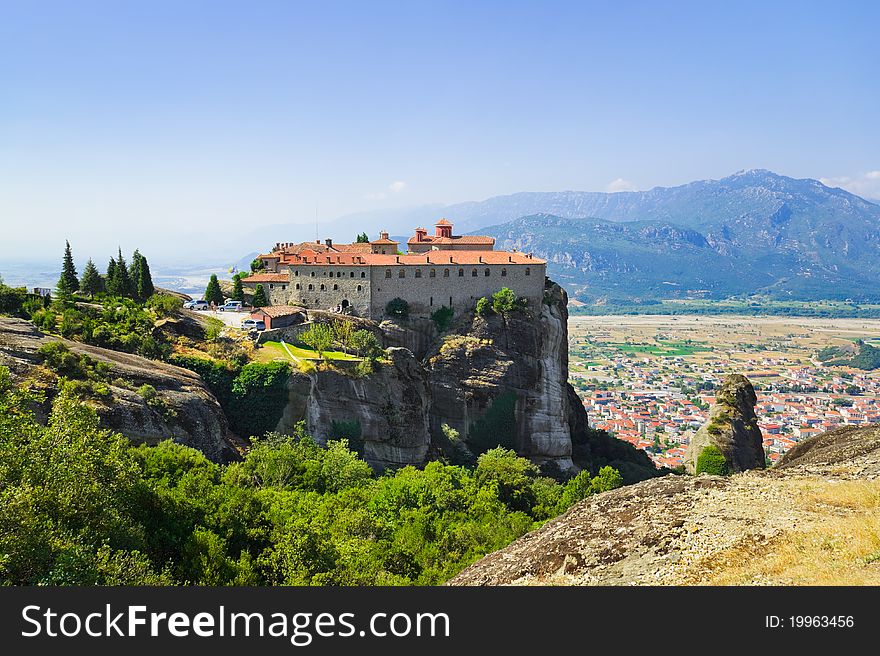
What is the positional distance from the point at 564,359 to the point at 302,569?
56.4 metres

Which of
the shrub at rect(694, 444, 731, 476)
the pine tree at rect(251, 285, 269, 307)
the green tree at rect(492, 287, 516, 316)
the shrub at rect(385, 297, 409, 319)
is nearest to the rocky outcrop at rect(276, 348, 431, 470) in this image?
the shrub at rect(385, 297, 409, 319)

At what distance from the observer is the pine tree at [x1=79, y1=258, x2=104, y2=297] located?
57.4 meters

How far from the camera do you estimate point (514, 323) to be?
6500 cm

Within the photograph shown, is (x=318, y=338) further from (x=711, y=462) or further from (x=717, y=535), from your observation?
(x=717, y=535)

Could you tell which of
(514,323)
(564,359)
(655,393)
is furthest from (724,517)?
(655,393)

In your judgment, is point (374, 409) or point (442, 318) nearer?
point (374, 409)

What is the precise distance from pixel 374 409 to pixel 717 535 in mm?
35271

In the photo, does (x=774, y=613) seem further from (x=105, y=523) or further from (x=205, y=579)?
(x=105, y=523)

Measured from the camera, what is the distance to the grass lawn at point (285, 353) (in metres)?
49.1

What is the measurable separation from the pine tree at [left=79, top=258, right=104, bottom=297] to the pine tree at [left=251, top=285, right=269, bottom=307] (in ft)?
43.2

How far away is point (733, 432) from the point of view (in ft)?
217

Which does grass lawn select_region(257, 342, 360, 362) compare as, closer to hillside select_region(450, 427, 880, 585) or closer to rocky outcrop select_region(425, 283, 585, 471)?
rocky outcrop select_region(425, 283, 585, 471)

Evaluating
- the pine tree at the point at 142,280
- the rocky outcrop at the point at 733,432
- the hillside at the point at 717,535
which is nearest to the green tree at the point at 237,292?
the pine tree at the point at 142,280

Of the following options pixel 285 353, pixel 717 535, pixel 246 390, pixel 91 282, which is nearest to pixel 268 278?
pixel 91 282
